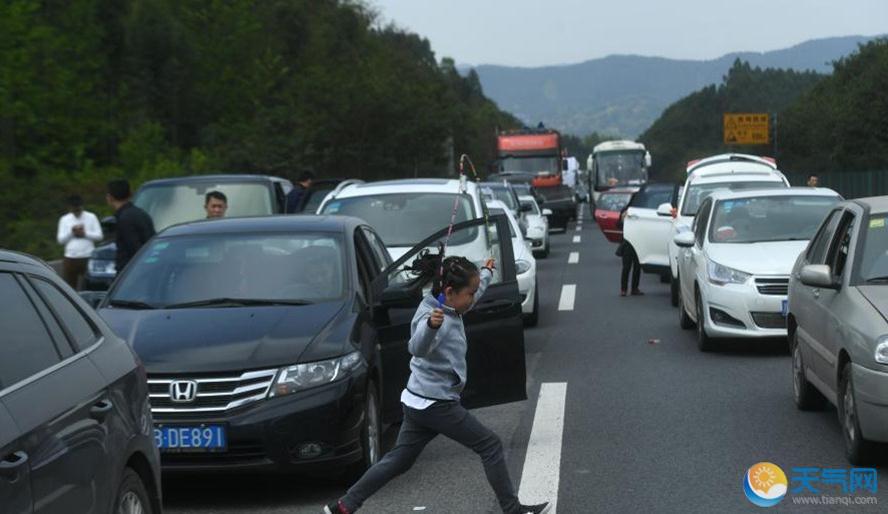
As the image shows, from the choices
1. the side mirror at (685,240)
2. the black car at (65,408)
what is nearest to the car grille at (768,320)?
the side mirror at (685,240)

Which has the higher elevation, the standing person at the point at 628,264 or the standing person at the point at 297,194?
the standing person at the point at 297,194

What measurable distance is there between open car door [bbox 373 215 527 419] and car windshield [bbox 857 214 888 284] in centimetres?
212

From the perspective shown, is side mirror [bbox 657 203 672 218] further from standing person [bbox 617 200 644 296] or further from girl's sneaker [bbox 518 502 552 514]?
girl's sneaker [bbox 518 502 552 514]

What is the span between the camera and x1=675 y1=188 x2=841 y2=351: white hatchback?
1341 centimetres

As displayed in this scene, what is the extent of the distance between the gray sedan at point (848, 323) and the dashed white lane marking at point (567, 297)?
900cm

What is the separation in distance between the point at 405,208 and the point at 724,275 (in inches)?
135

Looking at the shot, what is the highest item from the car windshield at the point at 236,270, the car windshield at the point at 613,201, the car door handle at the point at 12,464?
the car door handle at the point at 12,464

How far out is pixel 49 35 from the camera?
42094 millimetres

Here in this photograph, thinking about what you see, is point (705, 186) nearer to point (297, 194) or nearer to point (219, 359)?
point (297, 194)

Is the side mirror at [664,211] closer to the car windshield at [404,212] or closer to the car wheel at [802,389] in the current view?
the car windshield at [404,212]

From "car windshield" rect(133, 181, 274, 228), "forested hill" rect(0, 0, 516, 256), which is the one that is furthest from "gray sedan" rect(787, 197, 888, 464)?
"forested hill" rect(0, 0, 516, 256)

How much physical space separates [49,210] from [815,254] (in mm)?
27466

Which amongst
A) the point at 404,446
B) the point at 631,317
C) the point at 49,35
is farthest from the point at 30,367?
the point at 49,35

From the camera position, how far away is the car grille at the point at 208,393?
7734mm
